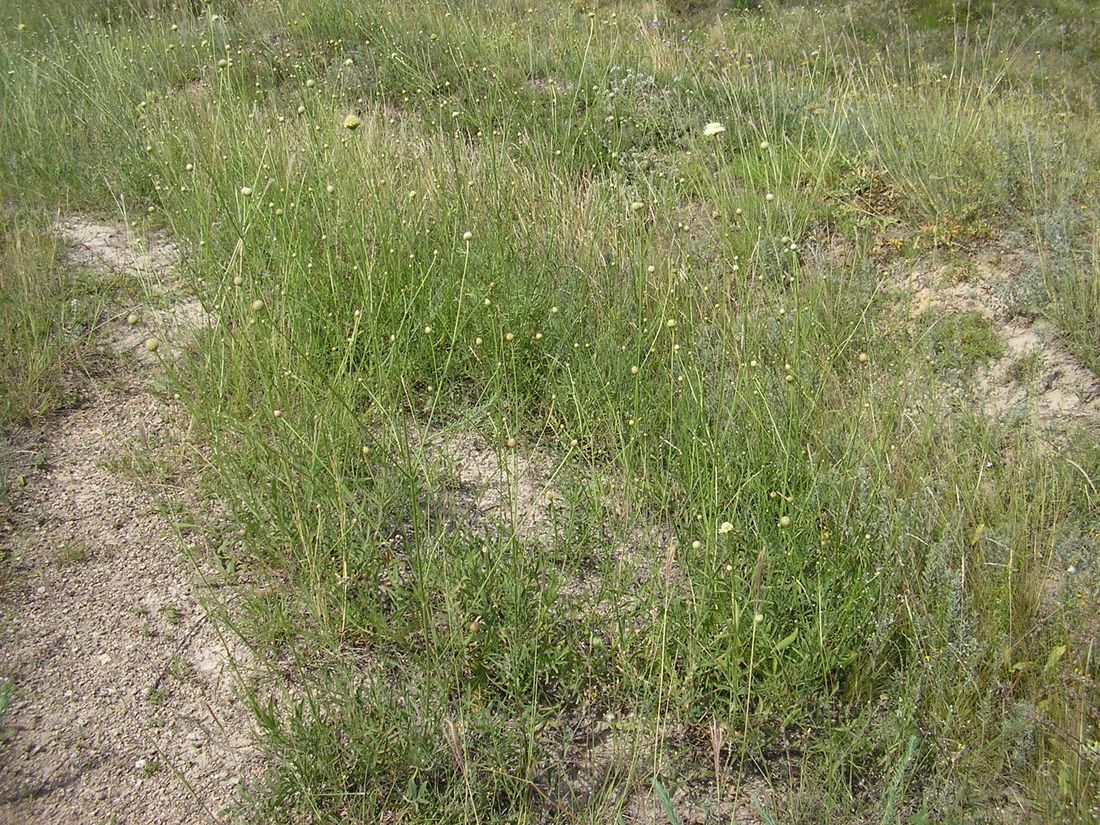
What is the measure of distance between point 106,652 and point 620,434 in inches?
65.0

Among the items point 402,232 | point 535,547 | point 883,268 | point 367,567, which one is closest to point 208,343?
point 402,232

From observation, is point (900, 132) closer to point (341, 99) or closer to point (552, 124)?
point (552, 124)

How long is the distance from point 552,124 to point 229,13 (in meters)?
4.31

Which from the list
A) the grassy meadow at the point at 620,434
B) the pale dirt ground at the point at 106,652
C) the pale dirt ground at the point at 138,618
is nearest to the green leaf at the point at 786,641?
the grassy meadow at the point at 620,434

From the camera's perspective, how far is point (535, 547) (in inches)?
109

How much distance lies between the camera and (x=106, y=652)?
2.65m

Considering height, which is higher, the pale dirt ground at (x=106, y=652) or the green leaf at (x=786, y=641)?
the green leaf at (x=786, y=641)

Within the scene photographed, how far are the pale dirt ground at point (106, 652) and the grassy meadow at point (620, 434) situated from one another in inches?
5.5

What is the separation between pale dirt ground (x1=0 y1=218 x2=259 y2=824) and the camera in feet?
7.56

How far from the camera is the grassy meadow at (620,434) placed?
2.32m

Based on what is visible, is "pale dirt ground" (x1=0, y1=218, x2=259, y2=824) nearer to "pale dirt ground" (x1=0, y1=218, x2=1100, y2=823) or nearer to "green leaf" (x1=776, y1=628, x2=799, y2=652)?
"pale dirt ground" (x1=0, y1=218, x2=1100, y2=823)

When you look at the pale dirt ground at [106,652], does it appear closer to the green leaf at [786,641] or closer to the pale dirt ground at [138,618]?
the pale dirt ground at [138,618]

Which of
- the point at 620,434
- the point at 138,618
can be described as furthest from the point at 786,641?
the point at 138,618

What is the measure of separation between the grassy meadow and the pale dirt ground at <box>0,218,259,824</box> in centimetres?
14
